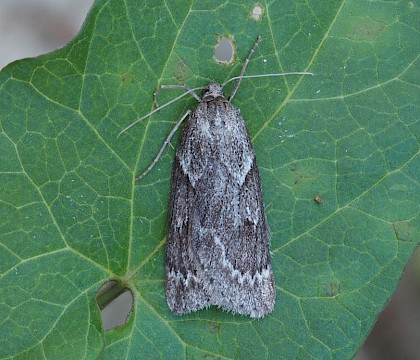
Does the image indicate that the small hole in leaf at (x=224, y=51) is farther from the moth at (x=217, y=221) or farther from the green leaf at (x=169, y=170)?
the moth at (x=217, y=221)

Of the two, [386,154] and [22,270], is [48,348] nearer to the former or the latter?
[22,270]

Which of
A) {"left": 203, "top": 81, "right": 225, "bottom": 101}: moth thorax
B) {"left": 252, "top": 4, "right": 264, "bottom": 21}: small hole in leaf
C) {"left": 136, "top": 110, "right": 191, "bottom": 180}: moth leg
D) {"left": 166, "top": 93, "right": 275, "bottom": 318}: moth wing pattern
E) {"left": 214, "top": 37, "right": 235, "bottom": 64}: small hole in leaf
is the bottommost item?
{"left": 166, "top": 93, "right": 275, "bottom": 318}: moth wing pattern

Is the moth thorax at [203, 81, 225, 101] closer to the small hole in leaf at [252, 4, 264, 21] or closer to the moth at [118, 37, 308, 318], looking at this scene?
the moth at [118, 37, 308, 318]

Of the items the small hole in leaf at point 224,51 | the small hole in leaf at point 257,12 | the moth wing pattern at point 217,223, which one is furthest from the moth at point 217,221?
the small hole in leaf at point 257,12

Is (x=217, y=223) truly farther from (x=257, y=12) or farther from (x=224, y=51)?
(x=257, y=12)

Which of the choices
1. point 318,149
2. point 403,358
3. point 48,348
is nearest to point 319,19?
point 318,149

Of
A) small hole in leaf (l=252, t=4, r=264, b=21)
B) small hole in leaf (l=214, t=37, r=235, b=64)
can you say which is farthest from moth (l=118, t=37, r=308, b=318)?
small hole in leaf (l=252, t=4, r=264, b=21)
